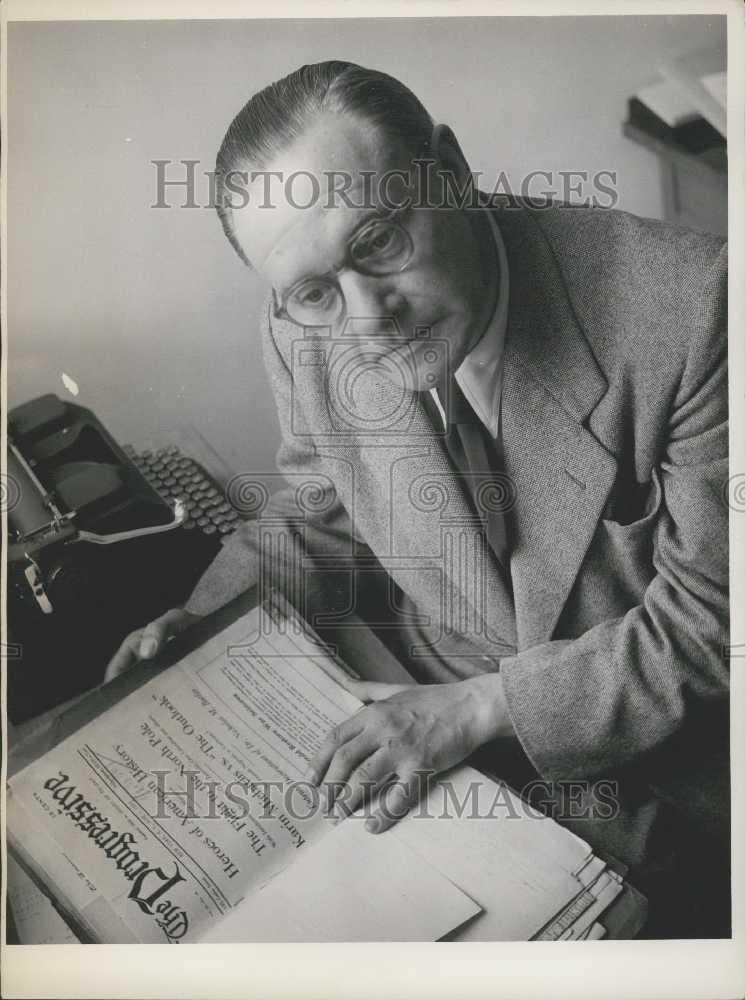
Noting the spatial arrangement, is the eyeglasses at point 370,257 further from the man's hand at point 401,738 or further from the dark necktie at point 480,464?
the man's hand at point 401,738

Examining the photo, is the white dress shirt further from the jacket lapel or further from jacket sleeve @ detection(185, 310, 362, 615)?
jacket sleeve @ detection(185, 310, 362, 615)

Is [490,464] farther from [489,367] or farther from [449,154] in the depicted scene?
[449,154]

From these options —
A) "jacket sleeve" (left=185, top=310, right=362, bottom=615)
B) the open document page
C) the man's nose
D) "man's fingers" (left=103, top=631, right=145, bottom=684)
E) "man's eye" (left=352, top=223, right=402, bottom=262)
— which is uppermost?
"man's eye" (left=352, top=223, right=402, bottom=262)

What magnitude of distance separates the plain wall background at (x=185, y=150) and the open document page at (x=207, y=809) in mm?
233

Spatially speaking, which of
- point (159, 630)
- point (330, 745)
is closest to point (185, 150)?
point (159, 630)

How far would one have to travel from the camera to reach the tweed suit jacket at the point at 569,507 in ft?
3.40

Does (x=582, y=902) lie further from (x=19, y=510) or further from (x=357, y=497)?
(x=19, y=510)

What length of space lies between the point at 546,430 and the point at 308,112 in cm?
40

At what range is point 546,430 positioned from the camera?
41.5 inches

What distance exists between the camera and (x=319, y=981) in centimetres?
109

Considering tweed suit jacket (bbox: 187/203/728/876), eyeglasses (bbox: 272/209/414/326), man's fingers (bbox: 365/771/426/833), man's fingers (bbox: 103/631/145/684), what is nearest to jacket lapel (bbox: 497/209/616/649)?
tweed suit jacket (bbox: 187/203/728/876)

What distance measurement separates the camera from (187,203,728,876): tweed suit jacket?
40.8 inches

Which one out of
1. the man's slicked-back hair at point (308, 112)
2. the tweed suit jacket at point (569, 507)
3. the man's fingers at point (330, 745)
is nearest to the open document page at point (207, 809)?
the man's fingers at point (330, 745)

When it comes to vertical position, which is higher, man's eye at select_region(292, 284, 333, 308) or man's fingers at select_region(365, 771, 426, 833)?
man's eye at select_region(292, 284, 333, 308)
